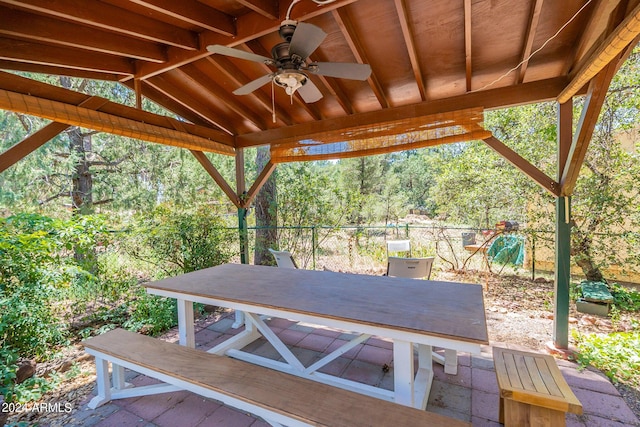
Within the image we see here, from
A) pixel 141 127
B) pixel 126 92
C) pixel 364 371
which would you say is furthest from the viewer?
pixel 126 92

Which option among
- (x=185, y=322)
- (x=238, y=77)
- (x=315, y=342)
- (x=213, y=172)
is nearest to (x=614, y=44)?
(x=238, y=77)

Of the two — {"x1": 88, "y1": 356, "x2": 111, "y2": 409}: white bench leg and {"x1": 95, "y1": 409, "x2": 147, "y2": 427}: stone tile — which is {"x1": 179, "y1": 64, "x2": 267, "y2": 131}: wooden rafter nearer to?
{"x1": 88, "y1": 356, "x2": 111, "y2": 409}: white bench leg

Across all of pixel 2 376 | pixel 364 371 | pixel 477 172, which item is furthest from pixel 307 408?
pixel 477 172

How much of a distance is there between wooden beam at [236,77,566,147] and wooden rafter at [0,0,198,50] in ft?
5.55

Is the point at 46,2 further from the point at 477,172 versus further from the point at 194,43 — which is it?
the point at 477,172

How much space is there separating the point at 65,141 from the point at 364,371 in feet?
21.7

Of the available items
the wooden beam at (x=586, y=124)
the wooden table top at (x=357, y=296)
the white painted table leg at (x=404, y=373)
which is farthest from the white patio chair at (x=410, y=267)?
the white painted table leg at (x=404, y=373)

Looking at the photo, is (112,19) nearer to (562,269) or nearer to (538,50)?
(538,50)

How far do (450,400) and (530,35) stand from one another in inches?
109

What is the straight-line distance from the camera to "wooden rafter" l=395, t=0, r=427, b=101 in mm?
2124

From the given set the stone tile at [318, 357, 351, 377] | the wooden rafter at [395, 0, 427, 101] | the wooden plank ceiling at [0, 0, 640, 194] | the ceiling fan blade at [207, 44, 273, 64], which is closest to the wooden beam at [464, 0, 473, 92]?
the wooden plank ceiling at [0, 0, 640, 194]

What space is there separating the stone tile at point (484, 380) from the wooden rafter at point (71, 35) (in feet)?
13.0

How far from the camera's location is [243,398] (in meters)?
1.49

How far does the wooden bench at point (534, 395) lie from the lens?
55.6 inches
